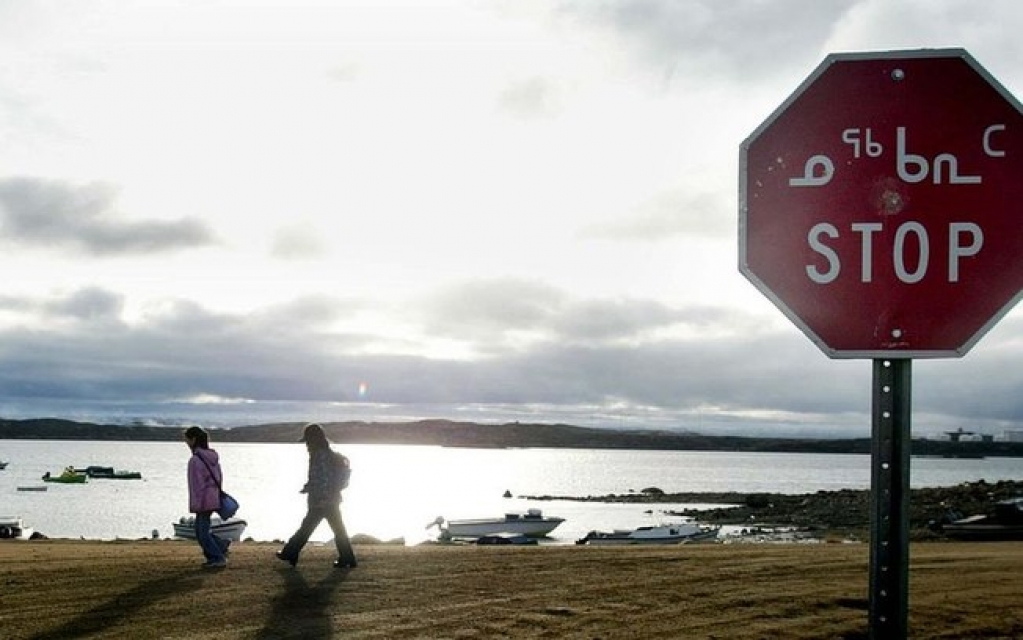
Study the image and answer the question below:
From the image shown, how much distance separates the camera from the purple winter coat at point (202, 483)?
565 inches

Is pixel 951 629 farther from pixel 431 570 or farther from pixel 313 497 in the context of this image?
pixel 313 497

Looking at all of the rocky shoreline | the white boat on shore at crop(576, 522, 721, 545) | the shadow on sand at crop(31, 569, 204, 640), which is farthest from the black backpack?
the white boat on shore at crop(576, 522, 721, 545)

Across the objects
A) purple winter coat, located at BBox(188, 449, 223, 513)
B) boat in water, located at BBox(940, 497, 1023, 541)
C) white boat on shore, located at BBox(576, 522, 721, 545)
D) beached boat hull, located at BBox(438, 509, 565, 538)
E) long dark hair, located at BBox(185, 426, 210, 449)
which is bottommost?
beached boat hull, located at BBox(438, 509, 565, 538)

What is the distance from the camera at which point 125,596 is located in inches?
456

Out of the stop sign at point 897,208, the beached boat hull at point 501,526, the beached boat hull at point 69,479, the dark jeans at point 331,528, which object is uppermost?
the stop sign at point 897,208

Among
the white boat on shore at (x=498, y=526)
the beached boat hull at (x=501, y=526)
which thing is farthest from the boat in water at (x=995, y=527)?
the white boat on shore at (x=498, y=526)

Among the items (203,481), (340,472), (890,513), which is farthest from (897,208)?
(203,481)

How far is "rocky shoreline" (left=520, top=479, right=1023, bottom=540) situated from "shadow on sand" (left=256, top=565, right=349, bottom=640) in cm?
2061

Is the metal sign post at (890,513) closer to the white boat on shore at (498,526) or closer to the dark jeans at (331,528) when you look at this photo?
the dark jeans at (331,528)

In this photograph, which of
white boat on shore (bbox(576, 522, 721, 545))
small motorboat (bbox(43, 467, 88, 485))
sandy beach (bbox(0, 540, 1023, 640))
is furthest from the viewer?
small motorboat (bbox(43, 467, 88, 485))

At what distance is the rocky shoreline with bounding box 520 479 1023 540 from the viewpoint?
49.2m

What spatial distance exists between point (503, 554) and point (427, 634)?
6104mm

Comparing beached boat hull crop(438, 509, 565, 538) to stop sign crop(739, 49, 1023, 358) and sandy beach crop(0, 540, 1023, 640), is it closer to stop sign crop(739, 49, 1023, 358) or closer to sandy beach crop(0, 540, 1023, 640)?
sandy beach crop(0, 540, 1023, 640)

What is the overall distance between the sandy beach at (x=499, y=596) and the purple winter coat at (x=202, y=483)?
80cm
